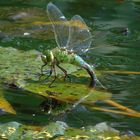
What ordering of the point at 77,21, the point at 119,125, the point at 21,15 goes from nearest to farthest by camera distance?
the point at 119,125 → the point at 77,21 → the point at 21,15

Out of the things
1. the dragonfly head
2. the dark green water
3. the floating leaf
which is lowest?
the dark green water

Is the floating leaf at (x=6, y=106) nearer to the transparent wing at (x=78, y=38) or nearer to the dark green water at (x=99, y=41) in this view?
the dark green water at (x=99, y=41)

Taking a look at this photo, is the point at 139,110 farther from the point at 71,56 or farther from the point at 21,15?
the point at 21,15

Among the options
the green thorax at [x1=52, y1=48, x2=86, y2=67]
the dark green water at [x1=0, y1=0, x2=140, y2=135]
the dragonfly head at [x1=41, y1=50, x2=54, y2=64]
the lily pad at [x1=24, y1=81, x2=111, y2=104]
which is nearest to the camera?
the dark green water at [x1=0, y1=0, x2=140, y2=135]

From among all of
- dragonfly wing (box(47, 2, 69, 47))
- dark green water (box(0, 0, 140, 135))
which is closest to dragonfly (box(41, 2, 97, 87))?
dragonfly wing (box(47, 2, 69, 47))

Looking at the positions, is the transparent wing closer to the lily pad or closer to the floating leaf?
the lily pad

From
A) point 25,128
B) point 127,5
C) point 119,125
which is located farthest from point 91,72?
point 127,5

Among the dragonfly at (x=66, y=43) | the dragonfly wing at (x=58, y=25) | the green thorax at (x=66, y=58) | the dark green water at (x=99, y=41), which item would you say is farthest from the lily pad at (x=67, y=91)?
the dragonfly wing at (x=58, y=25)

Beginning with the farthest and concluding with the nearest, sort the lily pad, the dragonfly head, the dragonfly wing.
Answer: the dragonfly wing, the dragonfly head, the lily pad
